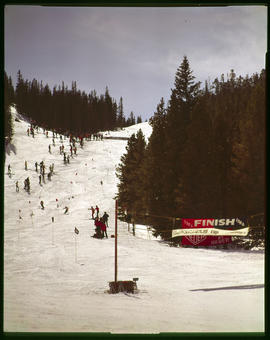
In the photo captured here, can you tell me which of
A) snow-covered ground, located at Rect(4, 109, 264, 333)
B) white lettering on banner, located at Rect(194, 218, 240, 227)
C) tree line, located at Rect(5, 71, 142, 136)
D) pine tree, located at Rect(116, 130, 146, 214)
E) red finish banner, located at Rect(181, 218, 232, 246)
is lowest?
snow-covered ground, located at Rect(4, 109, 264, 333)

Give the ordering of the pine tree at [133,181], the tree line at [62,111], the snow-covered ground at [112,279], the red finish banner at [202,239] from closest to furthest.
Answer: the snow-covered ground at [112,279]
the red finish banner at [202,239]
the pine tree at [133,181]
the tree line at [62,111]

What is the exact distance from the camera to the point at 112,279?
13.7 metres

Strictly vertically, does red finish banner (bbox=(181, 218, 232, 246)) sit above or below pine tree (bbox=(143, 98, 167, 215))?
below

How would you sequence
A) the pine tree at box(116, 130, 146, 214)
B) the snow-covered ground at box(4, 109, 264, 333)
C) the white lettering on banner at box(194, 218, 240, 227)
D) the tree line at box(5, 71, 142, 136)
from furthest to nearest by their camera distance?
the tree line at box(5, 71, 142, 136), the pine tree at box(116, 130, 146, 214), the white lettering on banner at box(194, 218, 240, 227), the snow-covered ground at box(4, 109, 264, 333)

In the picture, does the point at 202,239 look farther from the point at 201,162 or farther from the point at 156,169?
the point at 156,169

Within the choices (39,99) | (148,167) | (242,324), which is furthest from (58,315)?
(39,99)

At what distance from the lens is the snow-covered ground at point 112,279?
887 cm

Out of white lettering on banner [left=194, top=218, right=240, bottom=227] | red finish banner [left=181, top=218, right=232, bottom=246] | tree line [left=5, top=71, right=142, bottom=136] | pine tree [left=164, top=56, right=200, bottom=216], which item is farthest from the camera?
tree line [left=5, top=71, right=142, bottom=136]

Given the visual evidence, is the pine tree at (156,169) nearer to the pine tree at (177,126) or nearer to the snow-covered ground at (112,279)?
the pine tree at (177,126)

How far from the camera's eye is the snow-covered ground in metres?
8.87

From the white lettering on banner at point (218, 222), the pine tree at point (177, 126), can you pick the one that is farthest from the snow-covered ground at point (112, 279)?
the pine tree at point (177, 126)

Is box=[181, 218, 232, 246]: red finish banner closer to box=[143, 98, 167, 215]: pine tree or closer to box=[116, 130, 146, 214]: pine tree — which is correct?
box=[143, 98, 167, 215]: pine tree

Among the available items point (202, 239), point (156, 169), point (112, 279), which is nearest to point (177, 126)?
point (156, 169)

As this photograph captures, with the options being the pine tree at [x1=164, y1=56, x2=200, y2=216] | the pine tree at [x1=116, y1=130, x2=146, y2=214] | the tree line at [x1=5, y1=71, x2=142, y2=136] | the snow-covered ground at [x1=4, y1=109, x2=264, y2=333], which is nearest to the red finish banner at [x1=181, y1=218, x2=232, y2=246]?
the snow-covered ground at [x1=4, y1=109, x2=264, y2=333]
